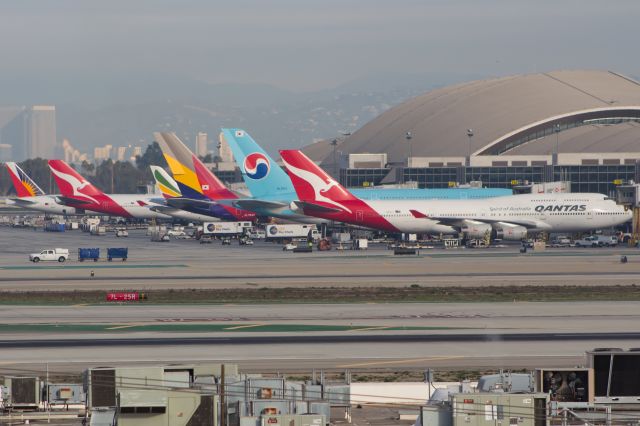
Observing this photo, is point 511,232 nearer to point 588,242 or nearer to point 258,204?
point 588,242

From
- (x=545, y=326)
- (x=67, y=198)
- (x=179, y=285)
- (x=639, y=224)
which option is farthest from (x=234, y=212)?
(x=545, y=326)

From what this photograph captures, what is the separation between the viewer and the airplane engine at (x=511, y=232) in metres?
116

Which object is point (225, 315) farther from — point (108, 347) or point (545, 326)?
point (545, 326)

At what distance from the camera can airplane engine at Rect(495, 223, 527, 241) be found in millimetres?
115938

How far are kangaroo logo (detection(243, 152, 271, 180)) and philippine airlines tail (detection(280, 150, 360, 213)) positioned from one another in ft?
27.3

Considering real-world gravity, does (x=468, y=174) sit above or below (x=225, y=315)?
above

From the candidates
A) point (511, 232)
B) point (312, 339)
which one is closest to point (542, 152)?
point (511, 232)

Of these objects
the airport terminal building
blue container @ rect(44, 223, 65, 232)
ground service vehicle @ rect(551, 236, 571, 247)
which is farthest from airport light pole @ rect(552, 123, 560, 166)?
blue container @ rect(44, 223, 65, 232)

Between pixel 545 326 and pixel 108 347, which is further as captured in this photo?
pixel 545 326

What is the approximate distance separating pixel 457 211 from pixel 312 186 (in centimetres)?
1539

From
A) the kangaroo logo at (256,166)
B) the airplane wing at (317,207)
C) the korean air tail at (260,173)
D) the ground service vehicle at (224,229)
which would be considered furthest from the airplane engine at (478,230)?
the ground service vehicle at (224,229)

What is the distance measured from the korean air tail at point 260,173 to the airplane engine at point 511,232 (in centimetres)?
2232

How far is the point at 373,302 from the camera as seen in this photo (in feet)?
213

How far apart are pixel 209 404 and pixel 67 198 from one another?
137 meters
